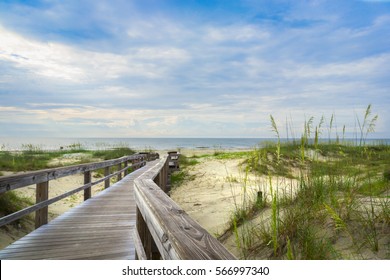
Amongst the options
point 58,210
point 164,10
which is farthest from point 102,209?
point 164,10

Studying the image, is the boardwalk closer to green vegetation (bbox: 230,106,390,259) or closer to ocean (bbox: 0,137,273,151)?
green vegetation (bbox: 230,106,390,259)

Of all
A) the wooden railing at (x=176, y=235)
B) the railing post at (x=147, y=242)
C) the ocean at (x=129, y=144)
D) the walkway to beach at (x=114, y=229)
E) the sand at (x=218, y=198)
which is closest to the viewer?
the wooden railing at (x=176, y=235)

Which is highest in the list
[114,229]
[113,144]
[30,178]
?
[113,144]

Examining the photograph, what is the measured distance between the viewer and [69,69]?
6777 mm

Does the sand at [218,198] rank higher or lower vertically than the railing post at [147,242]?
lower

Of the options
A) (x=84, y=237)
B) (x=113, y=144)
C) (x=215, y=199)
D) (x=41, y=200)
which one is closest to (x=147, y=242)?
(x=84, y=237)

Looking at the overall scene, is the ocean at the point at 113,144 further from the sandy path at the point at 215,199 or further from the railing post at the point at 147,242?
the railing post at the point at 147,242

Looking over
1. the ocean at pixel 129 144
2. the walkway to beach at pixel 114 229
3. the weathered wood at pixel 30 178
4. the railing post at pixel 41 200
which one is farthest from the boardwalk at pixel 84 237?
the ocean at pixel 129 144

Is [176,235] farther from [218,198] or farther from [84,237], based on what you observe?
[218,198]

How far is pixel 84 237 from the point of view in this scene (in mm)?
3707

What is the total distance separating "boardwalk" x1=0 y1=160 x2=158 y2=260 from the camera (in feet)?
10.2

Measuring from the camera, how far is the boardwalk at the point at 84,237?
311cm

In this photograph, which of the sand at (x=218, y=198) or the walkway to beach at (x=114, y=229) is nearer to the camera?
the walkway to beach at (x=114, y=229)
